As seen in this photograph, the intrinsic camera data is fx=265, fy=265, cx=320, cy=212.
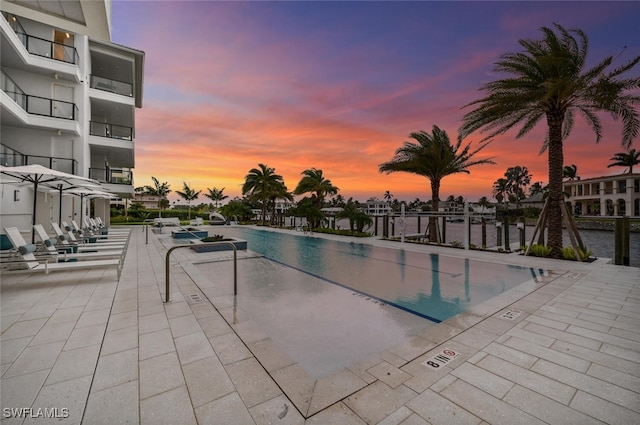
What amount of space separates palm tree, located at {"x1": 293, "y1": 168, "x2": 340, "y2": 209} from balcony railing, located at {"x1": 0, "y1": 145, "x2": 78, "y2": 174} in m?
16.6

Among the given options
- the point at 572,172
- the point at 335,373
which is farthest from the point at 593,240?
the point at 572,172

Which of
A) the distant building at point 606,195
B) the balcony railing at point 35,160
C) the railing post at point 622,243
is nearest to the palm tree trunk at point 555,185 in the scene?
the railing post at point 622,243

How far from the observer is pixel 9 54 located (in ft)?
41.7

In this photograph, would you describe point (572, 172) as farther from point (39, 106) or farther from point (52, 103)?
point (39, 106)

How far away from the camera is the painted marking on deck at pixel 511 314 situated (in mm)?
4562

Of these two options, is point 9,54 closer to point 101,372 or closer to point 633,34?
point 101,372

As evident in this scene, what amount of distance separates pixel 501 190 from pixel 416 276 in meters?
86.9

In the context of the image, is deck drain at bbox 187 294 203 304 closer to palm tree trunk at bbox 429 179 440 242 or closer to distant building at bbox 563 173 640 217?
palm tree trunk at bbox 429 179 440 242

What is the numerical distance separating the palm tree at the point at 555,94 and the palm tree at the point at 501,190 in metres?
78.6

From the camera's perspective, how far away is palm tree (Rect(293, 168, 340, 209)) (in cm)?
2658

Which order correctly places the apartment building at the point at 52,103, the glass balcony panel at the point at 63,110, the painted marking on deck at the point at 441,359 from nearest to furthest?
1. the painted marking on deck at the point at 441,359
2. the apartment building at the point at 52,103
3. the glass balcony panel at the point at 63,110

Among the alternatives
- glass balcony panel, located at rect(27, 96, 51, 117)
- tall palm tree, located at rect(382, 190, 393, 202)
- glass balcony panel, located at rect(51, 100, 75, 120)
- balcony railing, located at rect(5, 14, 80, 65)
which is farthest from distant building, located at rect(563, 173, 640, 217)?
tall palm tree, located at rect(382, 190, 393, 202)

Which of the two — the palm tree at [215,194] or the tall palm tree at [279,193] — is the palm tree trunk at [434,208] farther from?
the palm tree at [215,194]

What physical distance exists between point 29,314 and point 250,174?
86.5 ft
